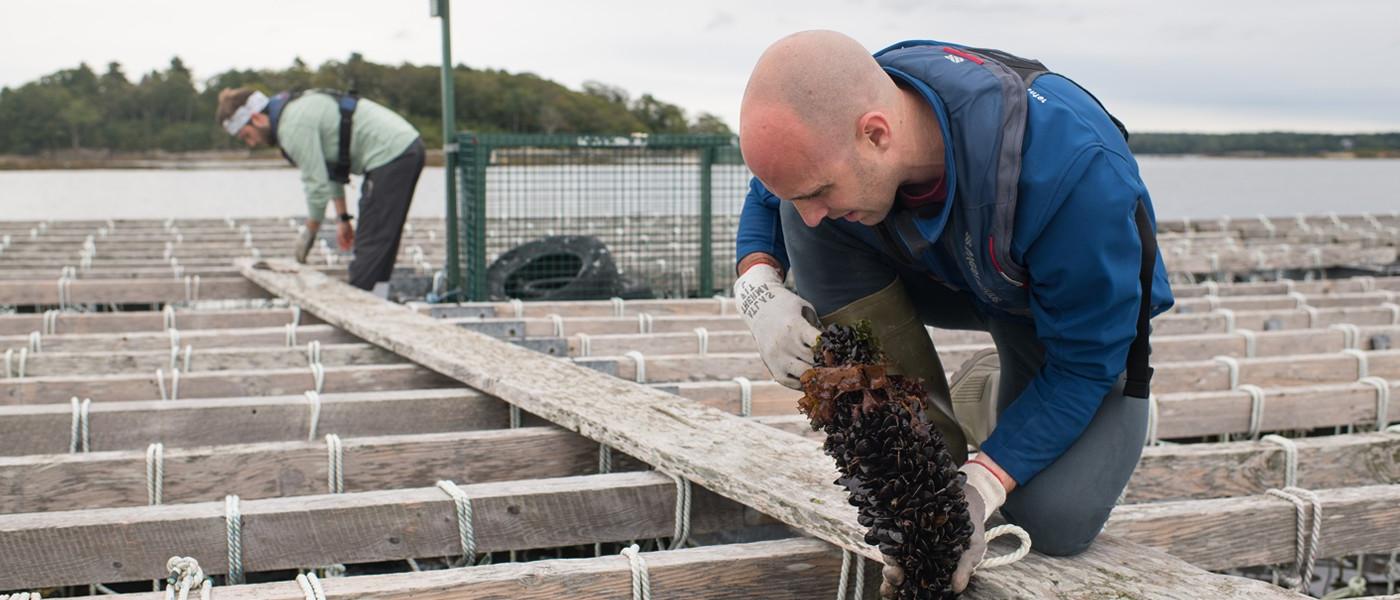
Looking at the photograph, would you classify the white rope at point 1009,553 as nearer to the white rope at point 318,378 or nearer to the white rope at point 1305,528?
the white rope at point 1305,528

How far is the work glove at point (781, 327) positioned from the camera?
2.08 m

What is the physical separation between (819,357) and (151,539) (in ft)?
3.91

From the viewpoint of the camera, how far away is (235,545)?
6.61 ft

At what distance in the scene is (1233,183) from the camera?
87.8 ft

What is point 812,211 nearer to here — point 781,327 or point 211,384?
point 781,327

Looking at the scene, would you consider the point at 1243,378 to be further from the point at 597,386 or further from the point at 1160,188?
the point at 1160,188

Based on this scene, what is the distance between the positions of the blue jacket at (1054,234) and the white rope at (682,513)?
2.08ft

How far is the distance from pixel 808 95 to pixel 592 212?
206 inches

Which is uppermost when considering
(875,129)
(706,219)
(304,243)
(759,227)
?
(875,129)

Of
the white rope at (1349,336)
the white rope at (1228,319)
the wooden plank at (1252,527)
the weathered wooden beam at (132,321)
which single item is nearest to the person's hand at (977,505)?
the wooden plank at (1252,527)

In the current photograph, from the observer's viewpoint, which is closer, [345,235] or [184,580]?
[184,580]

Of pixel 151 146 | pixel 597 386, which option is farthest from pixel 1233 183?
pixel 597 386

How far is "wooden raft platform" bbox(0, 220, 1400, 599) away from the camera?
76.4 inches

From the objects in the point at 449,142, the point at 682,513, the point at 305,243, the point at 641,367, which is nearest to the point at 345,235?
the point at 305,243
